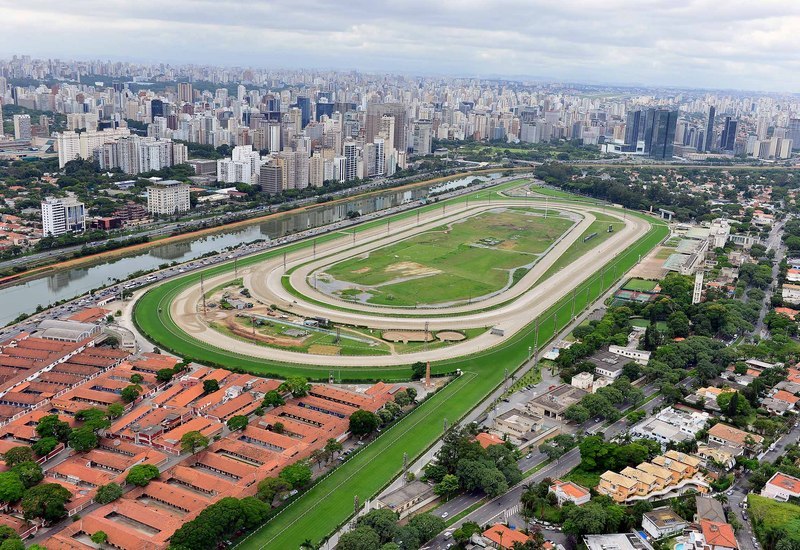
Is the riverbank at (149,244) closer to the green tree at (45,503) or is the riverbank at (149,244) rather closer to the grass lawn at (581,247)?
the grass lawn at (581,247)

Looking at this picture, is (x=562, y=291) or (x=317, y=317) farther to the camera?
(x=562, y=291)

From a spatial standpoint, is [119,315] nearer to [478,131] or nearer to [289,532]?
[289,532]

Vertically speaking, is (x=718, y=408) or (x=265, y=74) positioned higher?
(x=265, y=74)

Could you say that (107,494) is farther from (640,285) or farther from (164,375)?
A: (640,285)

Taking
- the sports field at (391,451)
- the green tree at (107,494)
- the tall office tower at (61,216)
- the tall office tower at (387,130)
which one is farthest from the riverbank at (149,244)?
the sports field at (391,451)

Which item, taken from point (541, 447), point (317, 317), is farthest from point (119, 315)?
point (541, 447)

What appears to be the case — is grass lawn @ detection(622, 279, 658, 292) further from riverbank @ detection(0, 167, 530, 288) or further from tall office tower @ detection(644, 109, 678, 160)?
tall office tower @ detection(644, 109, 678, 160)
